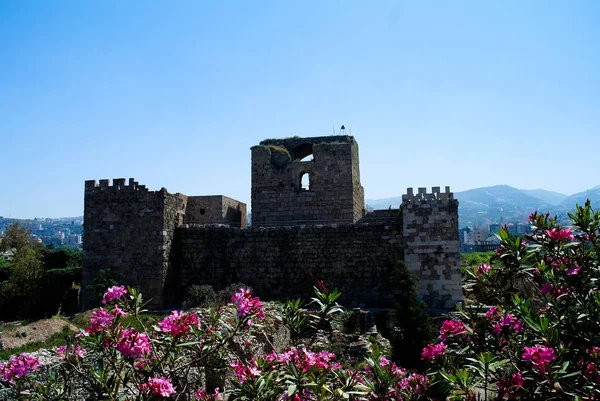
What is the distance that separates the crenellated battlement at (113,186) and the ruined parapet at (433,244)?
31.6 ft

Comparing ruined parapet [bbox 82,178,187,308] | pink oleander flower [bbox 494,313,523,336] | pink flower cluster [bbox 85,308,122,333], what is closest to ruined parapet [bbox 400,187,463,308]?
ruined parapet [bbox 82,178,187,308]

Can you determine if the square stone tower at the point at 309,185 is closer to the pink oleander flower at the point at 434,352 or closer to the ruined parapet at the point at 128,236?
the ruined parapet at the point at 128,236

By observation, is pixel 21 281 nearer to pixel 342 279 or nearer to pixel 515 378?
pixel 342 279

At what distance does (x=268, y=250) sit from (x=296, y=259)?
1.10m

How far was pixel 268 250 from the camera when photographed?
18094mm

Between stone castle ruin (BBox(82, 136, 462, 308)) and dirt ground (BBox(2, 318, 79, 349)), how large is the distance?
1464mm

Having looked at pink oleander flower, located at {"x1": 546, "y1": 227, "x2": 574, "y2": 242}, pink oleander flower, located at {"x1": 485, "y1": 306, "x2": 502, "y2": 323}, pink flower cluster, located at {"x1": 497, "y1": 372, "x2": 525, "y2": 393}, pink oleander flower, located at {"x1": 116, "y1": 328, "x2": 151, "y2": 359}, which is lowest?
pink flower cluster, located at {"x1": 497, "y1": 372, "x2": 525, "y2": 393}

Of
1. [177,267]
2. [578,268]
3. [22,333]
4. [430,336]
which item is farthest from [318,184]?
[578,268]

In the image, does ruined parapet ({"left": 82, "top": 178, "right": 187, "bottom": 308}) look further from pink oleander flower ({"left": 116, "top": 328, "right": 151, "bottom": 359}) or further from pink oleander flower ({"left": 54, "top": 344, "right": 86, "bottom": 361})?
pink oleander flower ({"left": 116, "top": 328, "right": 151, "bottom": 359})

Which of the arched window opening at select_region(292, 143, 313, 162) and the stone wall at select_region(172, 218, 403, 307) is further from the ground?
the arched window opening at select_region(292, 143, 313, 162)

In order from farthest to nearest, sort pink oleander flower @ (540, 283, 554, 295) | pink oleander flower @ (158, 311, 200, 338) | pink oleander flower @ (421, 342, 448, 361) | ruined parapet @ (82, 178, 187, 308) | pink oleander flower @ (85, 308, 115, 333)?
ruined parapet @ (82, 178, 187, 308) → pink oleander flower @ (540, 283, 554, 295) → pink oleander flower @ (421, 342, 448, 361) → pink oleander flower @ (158, 311, 200, 338) → pink oleander flower @ (85, 308, 115, 333)

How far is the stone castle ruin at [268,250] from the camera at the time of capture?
1661 cm

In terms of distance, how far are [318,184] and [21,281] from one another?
55.7 feet

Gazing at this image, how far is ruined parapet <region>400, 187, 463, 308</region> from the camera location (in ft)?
53.5
